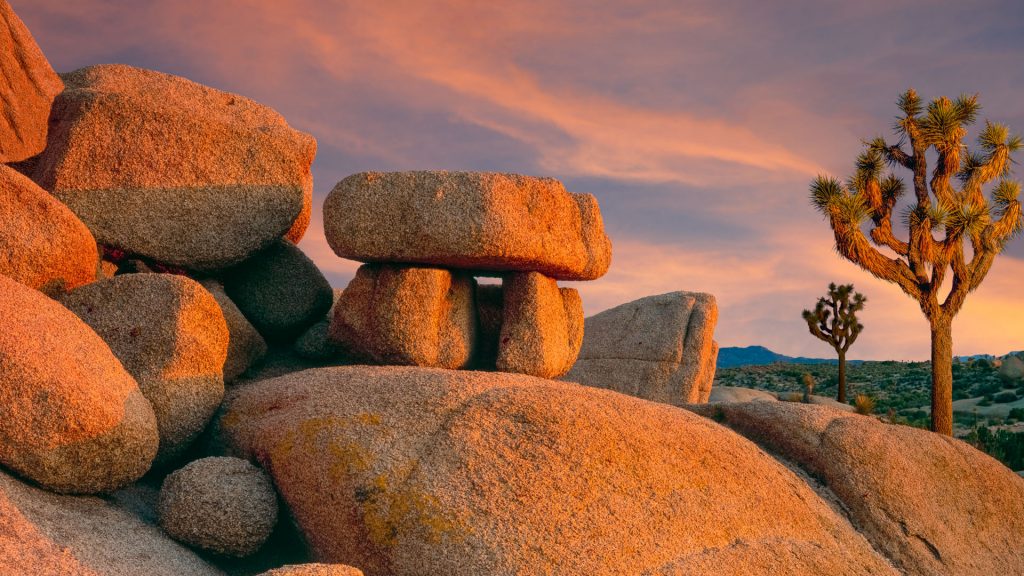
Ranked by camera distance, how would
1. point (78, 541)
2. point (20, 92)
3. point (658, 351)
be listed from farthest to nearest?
point (658, 351) < point (20, 92) < point (78, 541)

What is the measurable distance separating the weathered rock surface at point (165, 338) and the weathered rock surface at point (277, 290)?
106 inches

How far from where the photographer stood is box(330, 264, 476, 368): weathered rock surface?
35.3 ft

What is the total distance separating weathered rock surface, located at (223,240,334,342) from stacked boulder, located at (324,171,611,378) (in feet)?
3.04

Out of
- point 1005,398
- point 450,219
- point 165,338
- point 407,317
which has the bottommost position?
A: point 165,338

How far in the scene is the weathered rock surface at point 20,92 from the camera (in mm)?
11397

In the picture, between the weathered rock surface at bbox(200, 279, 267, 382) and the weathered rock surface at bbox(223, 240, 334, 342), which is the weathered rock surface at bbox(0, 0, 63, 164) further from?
the weathered rock surface at bbox(223, 240, 334, 342)

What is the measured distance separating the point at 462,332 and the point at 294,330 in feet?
8.87

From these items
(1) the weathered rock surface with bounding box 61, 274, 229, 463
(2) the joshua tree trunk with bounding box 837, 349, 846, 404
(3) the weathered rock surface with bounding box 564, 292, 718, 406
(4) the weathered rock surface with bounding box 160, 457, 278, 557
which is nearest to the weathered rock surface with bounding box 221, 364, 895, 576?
(4) the weathered rock surface with bounding box 160, 457, 278, 557

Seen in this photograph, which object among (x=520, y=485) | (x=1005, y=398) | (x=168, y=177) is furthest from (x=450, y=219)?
(x=1005, y=398)

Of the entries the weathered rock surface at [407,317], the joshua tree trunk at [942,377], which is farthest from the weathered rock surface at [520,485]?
the joshua tree trunk at [942,377]

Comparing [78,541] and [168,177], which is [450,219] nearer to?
[168,177]

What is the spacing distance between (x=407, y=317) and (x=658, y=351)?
10901 millimetres

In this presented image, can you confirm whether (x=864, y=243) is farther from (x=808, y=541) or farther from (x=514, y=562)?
(x=514, y=562)

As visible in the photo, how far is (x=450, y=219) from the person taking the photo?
33.2 ft
